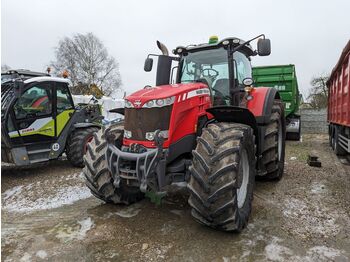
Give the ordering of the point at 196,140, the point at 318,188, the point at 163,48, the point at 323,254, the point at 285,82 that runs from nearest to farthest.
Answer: the point at 323,254, the point at 196,140, the point at 163,48, the point at 318,188, the point at 285,82

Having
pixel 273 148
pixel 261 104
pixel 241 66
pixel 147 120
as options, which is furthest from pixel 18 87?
pixel 273 148

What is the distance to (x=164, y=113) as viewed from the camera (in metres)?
3.24

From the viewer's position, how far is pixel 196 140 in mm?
3447

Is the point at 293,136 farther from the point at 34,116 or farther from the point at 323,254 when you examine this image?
the point at 323,254

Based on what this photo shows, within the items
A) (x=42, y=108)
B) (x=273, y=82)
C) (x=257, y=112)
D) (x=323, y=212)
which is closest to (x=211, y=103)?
(x=257, y=112)

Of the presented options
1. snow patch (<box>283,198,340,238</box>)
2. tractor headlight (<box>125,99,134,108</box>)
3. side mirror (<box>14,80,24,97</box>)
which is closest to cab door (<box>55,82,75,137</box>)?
side mirror (<box>14,80,24,97</box>)

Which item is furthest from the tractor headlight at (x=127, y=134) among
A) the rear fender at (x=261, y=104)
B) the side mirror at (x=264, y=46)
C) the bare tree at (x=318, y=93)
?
the bare tree at (x=318, y=93)

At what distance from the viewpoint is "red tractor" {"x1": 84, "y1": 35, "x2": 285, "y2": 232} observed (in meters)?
2.88

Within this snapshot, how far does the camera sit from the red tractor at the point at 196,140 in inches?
113

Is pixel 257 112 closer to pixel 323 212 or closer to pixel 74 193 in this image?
pixel 323 212

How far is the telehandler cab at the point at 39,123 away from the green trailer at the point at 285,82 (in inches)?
269

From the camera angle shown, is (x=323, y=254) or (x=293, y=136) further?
(x=293, y=136)

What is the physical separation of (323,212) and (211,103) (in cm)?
194

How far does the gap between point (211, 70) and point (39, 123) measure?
13.0 ft
